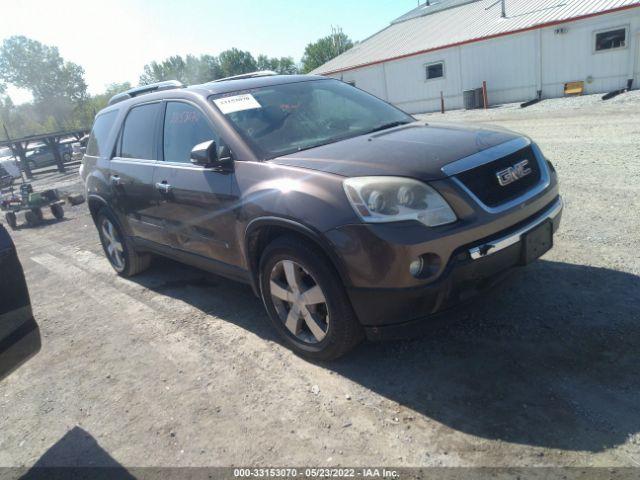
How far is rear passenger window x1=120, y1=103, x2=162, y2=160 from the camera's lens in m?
4.41

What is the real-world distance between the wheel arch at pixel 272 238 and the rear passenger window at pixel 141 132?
1.51 meters

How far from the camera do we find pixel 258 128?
3.59 meters

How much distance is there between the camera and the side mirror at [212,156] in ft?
11.1

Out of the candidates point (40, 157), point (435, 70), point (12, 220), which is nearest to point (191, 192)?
point (12, 220)

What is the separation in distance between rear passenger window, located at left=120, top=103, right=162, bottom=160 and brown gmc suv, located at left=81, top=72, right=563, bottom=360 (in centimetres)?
3

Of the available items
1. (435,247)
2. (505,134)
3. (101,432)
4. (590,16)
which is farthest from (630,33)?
(101,432)

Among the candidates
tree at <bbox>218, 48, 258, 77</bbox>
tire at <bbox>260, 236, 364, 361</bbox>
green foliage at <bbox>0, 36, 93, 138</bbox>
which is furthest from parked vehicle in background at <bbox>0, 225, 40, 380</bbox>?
green foliage at <bbox>0, 36, 93, 138</bbox>

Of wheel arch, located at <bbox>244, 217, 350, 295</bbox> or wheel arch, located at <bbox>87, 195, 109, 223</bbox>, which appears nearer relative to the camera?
wheel arch, located at <bbox>244, 217, 350, 295</bbox>

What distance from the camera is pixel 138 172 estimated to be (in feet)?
14.9

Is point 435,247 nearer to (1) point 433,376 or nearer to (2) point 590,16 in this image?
(1) point 433,376

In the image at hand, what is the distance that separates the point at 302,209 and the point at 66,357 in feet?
8.23

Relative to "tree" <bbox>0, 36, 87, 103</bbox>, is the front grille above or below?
below

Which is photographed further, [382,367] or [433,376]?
[382,367]

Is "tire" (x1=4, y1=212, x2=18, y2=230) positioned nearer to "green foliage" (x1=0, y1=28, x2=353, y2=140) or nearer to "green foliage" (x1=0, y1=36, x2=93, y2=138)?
"green foliage" (x1=0, y1=28, x2=353, y2=140)
